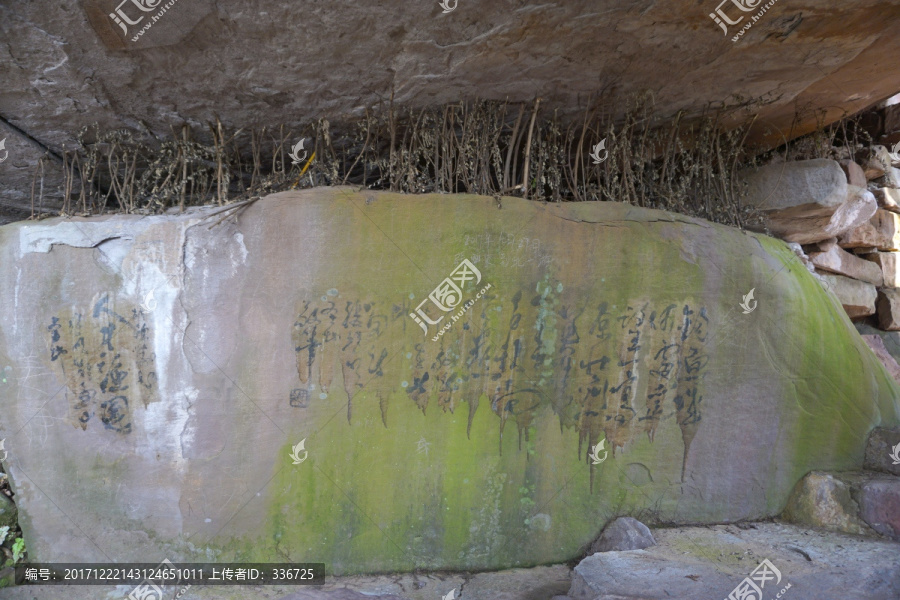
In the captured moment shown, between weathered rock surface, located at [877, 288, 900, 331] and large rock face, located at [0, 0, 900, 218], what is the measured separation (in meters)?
2.58

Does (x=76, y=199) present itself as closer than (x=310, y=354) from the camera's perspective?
No

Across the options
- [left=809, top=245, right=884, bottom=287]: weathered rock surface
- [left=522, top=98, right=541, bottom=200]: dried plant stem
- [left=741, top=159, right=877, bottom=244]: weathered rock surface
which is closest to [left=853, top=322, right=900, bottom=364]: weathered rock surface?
[left=809, top=245, right=884, bottom=287]: weathered rock surface

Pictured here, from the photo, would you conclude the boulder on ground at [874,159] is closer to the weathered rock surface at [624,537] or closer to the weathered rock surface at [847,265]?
the weathered rock surface at [847,265]

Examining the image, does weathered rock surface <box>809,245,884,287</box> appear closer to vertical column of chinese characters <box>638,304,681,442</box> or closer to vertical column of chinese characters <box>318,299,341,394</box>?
vertical column of chinese characters <box>638,304,681,442</box>

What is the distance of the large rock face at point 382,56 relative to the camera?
3055mm

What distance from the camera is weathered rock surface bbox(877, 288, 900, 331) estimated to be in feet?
18.9

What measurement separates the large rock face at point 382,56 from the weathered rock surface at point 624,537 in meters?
2.84

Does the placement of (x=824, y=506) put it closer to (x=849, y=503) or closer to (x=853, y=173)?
(x=849, y=503)

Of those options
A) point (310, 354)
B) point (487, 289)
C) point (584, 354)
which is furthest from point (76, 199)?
point (584, 354)

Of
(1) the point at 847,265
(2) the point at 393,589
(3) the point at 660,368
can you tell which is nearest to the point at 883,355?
(1) the point at 847,265

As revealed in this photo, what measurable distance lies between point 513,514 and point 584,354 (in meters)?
1.10

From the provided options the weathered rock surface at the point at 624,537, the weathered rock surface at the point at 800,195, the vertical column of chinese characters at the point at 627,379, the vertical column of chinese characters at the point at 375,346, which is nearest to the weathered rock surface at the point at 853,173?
the weathered rock surface at the point at 800,195

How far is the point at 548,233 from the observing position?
3.66m

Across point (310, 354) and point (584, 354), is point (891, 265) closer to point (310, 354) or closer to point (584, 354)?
point (584, 354)
